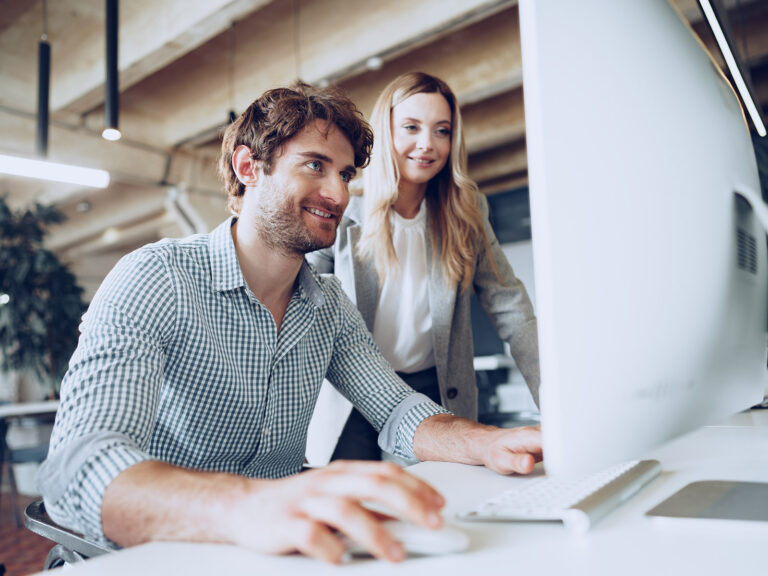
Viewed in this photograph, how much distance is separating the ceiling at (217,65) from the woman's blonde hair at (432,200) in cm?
266

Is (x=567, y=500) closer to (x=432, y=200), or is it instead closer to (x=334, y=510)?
(x=334, y=510)

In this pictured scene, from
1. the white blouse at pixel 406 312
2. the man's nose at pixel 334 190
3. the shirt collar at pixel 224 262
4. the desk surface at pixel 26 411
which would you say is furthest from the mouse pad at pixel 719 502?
the desk surface at pixel 26 411

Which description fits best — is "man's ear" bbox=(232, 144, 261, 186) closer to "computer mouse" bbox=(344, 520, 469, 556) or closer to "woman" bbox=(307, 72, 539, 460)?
"woman" bbox=(307, 72, 539, 460)

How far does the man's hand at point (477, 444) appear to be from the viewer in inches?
35.0

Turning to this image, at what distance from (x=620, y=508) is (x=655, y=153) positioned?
1.24ft

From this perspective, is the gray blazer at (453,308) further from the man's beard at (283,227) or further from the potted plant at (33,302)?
the potted plant at (33,302)

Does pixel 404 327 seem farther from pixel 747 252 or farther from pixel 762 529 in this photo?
pixel 762 529

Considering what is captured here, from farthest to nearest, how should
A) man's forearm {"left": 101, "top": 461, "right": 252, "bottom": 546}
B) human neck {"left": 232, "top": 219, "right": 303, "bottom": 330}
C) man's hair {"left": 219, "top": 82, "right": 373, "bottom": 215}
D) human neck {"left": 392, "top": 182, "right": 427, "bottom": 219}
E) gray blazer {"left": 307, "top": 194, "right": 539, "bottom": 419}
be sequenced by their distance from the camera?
1. human neck {"left": 392, "top": 182, "right": 427, "bottom": 219}
2. gray blazer {"left": 307, "top": 194, "right": 539, "bottom": 419}
3. man's hair {"left": 219, "top": 82, "right": 373, "bottom": 215}
4. human neck {"left": 232, "top": 219, "right": 303, "bottom": 330}
5. man's forearm {"left": 101, "top": 461, "right": 252, "bottom": 546}

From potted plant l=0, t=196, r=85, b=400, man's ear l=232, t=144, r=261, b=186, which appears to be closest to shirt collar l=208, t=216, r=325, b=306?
man's ear l=232, t=144, r=261, b=186

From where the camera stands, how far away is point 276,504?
546 mm

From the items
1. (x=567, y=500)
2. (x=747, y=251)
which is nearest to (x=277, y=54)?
(x=747, y=251)

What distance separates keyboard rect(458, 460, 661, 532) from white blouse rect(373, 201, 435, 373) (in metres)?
0.89

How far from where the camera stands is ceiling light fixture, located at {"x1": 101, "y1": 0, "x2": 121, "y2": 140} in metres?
3.53

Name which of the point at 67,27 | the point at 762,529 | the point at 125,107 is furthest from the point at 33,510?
the point at 125,107
